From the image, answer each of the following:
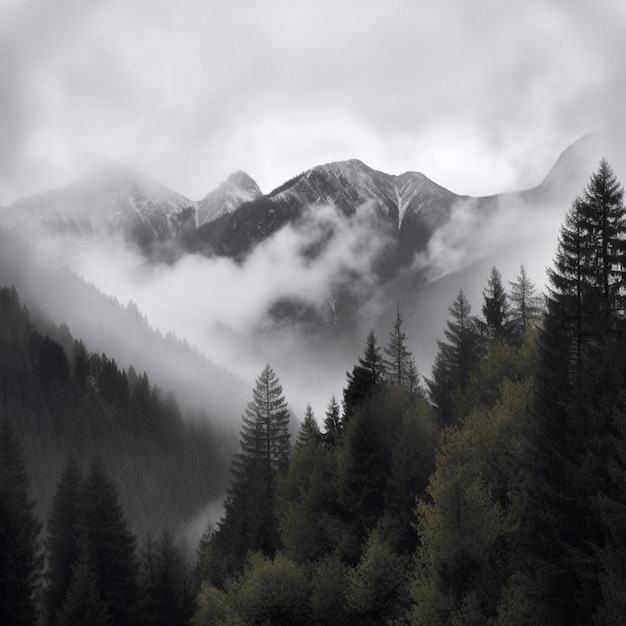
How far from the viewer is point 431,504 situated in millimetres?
37719

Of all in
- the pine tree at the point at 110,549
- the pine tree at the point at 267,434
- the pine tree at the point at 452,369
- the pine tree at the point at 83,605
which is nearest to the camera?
the pine tree at the point at 83,605

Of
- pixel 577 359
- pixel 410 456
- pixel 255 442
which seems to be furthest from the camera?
pixel 255 442

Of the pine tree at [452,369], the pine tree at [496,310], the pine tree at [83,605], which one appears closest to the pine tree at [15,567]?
the pine tree at [83,605]

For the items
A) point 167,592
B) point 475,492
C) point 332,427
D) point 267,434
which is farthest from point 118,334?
point 475,492

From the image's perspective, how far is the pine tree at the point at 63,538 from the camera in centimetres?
4506

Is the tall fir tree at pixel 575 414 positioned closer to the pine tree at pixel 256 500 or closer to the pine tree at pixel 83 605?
the pine tree at pixel 83 605

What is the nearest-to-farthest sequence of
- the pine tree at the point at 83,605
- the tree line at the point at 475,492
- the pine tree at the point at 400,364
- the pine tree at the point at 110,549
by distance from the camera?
1. the tree line at the point at 475,492
2. the pine tree at the point at 83,605
3. the pine tree at the point at 110,549
4. the pine tree at the point at 400,364

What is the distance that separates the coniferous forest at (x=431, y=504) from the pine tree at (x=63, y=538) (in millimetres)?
162

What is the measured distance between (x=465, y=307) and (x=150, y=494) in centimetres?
7917

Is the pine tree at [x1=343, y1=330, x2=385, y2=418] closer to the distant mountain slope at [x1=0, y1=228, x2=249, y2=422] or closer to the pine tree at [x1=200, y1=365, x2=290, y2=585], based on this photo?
the pine tree at [x1=200, y1=365, x2=290, y2=585]

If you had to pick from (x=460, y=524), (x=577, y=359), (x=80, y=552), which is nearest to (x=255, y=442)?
(x=80, y=552)

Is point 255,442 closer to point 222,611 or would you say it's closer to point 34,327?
point 222,611

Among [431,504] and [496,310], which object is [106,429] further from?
[431,504]

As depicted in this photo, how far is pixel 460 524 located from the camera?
97.2 feet
